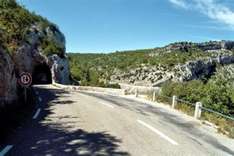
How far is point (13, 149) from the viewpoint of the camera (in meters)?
8.79

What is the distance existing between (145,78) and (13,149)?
4464 inches

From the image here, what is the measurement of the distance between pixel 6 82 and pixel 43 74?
44703 millimetres

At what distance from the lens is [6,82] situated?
15.9 m

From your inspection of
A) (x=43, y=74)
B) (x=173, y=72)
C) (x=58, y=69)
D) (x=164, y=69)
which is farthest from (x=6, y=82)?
(x=164, y=69)

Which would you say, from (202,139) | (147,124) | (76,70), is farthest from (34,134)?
(76,70)

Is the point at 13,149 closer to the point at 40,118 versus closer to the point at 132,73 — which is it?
the point at 40,118

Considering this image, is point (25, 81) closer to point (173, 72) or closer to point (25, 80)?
point (25, 80)

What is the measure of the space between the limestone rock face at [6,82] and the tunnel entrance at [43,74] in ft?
136

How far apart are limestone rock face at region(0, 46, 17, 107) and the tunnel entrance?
136 feet

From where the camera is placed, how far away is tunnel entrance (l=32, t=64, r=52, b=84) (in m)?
58.6

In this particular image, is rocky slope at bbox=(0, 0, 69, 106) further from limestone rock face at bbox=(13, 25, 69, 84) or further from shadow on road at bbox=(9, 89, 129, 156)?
shadow on road at bbox=(9, 89, 129, 156)

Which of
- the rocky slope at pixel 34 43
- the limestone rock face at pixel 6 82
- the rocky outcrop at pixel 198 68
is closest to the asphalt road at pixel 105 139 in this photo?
the limestone rock face at pixel 6 82

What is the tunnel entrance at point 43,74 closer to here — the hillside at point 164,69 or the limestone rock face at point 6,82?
the hillside at point 164,69

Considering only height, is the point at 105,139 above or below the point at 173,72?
below
